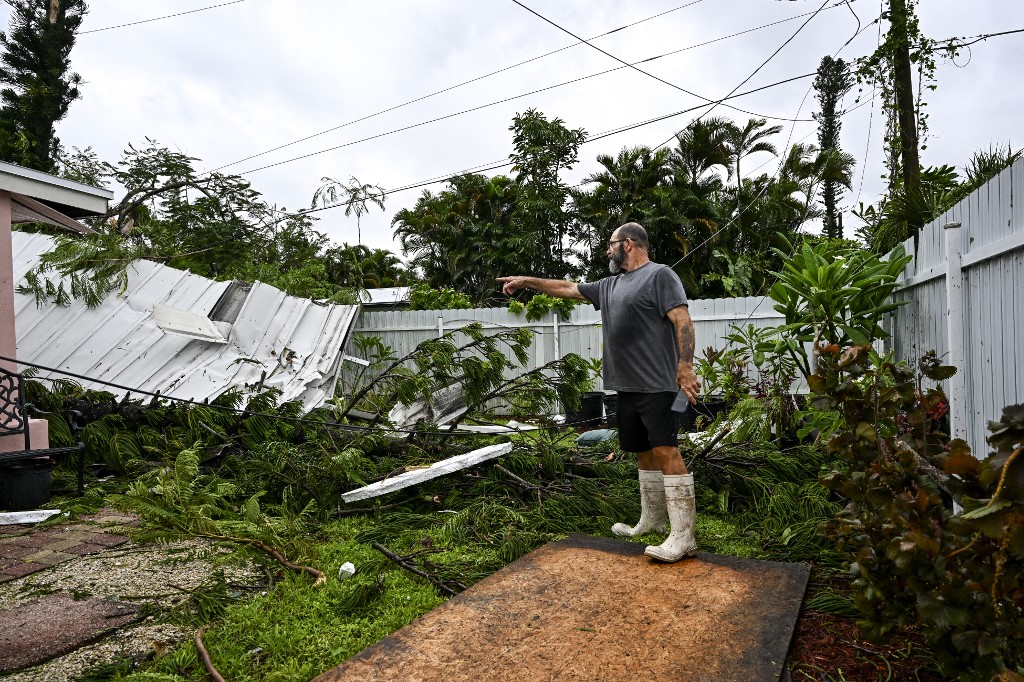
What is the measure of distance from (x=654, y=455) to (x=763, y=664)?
1.63 metres

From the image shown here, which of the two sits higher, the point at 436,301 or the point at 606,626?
the point at 436,301

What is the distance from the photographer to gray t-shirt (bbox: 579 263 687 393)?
3.71 meters

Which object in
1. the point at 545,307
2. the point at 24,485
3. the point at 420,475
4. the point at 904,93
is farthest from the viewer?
the point at 545,307

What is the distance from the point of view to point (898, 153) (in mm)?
8492

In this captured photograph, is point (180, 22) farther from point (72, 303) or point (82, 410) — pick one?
point (82, 410)

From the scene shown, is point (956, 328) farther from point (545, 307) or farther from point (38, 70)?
point (38, 70)

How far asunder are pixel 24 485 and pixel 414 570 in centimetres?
362

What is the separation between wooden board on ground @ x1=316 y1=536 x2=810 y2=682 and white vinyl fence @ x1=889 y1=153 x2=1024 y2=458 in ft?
3.45

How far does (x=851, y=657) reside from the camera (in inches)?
96.5

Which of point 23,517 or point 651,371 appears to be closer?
point 651,371

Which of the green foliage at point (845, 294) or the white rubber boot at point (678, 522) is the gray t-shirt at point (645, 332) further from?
the green foliage at point (845, 294)

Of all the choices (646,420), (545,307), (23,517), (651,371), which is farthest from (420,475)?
(545,307)

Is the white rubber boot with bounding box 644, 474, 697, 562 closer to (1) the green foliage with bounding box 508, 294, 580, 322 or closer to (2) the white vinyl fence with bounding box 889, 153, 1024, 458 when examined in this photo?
(2) the white vinyl fence with bounding box 889, 153, 1024, 458

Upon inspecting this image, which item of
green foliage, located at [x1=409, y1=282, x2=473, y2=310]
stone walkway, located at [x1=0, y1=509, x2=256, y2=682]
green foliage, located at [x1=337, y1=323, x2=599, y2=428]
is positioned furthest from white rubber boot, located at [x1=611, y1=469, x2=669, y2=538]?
green foliage, located at [x1=409, y1=282, x2=473, y2=310]
